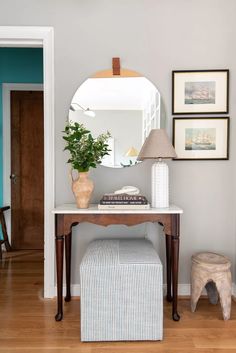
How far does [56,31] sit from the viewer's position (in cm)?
245

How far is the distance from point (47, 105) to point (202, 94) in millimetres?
1280

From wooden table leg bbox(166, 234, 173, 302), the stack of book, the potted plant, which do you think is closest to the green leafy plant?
the potted plant

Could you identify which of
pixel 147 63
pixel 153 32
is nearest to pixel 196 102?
pixel 147 63

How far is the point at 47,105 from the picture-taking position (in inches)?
96.3

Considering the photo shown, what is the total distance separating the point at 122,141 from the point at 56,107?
613 millimetres

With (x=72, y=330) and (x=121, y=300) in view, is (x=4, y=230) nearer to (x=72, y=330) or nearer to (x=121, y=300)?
(x=72, y=330)

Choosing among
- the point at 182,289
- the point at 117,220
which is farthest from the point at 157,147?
the point at 182,289

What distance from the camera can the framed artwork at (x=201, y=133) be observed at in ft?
8.09

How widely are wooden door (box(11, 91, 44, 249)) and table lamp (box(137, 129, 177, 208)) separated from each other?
211cm

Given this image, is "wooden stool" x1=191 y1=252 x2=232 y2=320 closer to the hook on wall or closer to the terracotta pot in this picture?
the terracotta pot

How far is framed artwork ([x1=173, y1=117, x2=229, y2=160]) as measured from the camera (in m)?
2.47

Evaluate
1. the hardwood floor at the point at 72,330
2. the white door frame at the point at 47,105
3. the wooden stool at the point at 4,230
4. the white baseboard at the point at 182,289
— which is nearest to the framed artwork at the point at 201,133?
the white door frame at the point at 47,105

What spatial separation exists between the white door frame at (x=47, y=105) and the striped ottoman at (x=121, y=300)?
0.74 metres

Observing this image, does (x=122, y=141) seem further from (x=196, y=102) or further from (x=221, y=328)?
(x=221, y=328)
